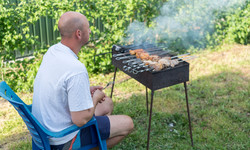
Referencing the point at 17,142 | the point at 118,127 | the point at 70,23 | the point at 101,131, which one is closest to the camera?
the point at 70,23

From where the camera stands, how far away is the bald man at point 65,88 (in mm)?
1948

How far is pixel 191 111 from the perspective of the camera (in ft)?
13.9

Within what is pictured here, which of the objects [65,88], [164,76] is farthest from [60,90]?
[164,76]

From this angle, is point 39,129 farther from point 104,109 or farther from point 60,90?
point 104,109

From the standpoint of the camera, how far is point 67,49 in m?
2.14

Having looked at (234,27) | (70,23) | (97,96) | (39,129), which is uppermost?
(70,23)

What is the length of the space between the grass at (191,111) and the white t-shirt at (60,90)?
1461mm

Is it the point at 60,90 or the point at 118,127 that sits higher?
the point at 60,90

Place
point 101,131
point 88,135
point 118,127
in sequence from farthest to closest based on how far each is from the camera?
1. point 118,127
2. point 101,131
3. point 88,135

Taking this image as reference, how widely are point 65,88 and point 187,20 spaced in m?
5.67

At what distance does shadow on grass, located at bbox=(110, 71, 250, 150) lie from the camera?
3432mm

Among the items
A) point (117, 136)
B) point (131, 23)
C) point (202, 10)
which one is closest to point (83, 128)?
point (117, 136)

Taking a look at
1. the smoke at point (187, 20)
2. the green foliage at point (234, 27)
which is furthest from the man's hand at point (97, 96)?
the green foliage at point (234, 27)

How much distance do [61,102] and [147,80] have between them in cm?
120
